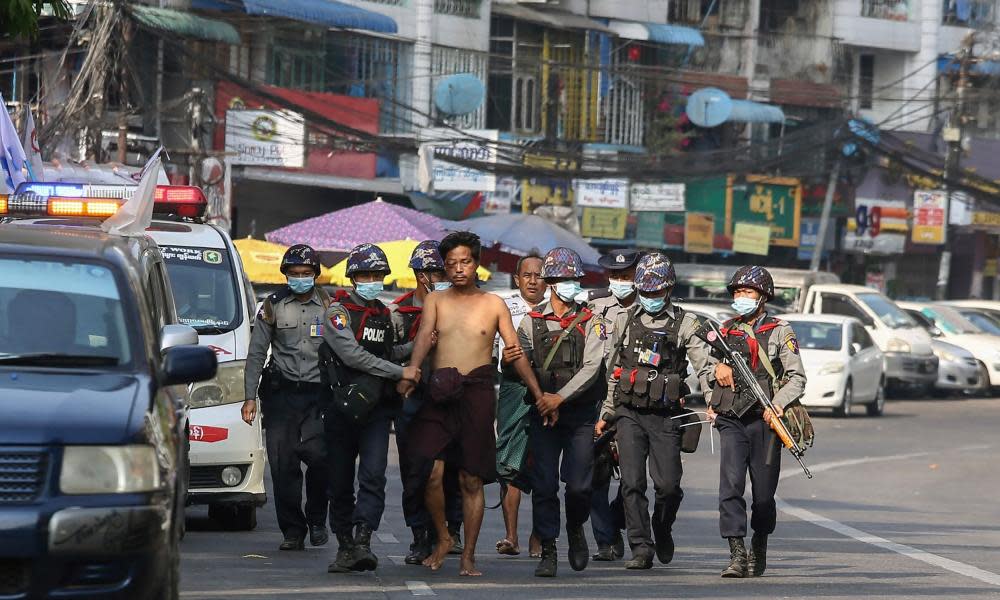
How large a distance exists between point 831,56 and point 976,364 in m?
19.9

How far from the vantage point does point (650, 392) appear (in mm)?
9914

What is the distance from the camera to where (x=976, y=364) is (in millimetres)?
31422

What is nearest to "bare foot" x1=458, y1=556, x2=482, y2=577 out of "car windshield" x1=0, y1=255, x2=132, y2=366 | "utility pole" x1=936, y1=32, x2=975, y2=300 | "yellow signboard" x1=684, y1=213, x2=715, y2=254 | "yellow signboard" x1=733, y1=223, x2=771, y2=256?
"car windshield" x1=0, y1=255, x2=132, y2=366

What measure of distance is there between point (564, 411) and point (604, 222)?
31.2 m

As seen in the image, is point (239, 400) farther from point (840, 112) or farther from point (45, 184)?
point (840, 112)

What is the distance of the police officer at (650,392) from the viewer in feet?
32.7

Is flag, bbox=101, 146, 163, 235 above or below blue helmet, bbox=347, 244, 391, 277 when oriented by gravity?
above

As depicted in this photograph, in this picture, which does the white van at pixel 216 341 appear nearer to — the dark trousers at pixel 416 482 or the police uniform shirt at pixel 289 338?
the police uniform shirt at pixel 289 338

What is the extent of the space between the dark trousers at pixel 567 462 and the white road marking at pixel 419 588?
87cm

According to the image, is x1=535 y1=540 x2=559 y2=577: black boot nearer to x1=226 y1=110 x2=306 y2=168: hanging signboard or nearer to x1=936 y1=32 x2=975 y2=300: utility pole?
x1=226 y1=110 x2=306 y2=168: hanging signboard

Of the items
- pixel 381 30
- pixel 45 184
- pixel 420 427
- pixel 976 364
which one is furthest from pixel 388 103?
pixel 420 427

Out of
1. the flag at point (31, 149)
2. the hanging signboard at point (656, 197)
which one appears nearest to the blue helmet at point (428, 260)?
the flag at point (31, 149)

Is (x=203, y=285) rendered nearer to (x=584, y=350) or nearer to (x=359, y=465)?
(x=359, y=465)

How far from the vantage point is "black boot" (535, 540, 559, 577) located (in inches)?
379
